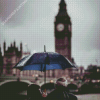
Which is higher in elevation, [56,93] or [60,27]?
[60,27]

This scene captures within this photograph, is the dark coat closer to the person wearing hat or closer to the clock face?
the person wearing hat

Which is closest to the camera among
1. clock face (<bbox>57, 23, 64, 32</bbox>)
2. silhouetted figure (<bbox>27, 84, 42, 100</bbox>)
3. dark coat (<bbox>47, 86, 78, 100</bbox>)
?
dark coat (<bbox>47, 86, 78, 100</bbox>)

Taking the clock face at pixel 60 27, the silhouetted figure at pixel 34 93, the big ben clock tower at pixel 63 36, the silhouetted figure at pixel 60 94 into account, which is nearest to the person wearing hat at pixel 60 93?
the silhouetted figure at pixel 60 94

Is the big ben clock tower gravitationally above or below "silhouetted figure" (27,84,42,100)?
above

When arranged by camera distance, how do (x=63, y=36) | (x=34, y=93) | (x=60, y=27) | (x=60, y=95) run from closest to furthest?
(x=60, y=95)
(x=34, y=93)
(x=60, y=27)
(x=63, y=36)

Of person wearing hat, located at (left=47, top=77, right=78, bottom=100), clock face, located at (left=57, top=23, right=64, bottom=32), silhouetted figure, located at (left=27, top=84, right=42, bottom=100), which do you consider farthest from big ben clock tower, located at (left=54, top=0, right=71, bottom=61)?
person wearing hat, located at (left=47, top=77, right=78, bottom=100)

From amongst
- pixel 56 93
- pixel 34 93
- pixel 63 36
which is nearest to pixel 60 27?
pixel 63 36

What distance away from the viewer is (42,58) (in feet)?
10.9

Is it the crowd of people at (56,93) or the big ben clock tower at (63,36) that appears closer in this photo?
the crowd of people at (56,93)

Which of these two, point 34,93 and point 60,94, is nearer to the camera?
point 60,94

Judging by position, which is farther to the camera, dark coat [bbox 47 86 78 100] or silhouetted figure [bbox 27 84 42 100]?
silhouetted figure [bbox 27 84 42 100]

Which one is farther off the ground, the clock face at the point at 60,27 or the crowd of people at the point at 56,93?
the clock face at the point at 60,27

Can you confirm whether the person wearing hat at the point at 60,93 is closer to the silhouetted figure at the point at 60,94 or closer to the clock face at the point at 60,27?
the silhouetted figure at the point at 60,94

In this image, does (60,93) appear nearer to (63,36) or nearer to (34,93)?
(34,93)
